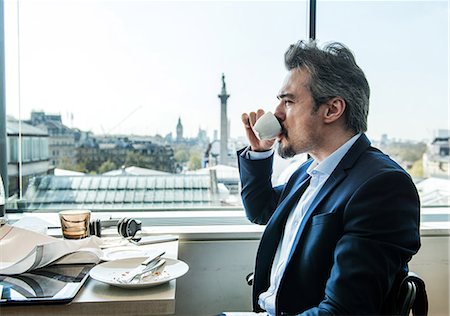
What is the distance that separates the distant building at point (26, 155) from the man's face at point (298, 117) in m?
1.35

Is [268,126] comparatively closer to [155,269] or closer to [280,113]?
[280,113]

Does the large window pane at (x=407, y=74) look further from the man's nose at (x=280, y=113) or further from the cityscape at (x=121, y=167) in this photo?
the man's nose at (x=280, y=113)

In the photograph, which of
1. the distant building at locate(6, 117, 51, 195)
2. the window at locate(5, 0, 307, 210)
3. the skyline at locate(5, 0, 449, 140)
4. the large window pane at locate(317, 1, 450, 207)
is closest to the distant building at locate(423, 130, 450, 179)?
the large window pane at locate(317, 1, 450, 207)

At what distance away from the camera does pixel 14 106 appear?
7.60 feet

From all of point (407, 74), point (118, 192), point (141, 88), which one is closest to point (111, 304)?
point (118, 192)

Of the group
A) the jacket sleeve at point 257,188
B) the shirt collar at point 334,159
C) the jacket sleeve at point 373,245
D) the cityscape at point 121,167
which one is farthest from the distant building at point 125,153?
the jacket sleeve at point 373,245

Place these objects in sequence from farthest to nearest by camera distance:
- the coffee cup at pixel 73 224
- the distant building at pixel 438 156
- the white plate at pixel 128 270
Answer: the distant building at pixel 438 156 → the coffee cup at pixel 73 224 → the white plate at pixel 128 270

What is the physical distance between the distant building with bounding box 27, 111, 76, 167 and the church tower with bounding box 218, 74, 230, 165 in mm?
737

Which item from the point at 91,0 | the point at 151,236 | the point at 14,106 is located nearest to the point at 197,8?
the point at 91,0

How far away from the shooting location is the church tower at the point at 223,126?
2.40 m

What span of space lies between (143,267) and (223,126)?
1.16m

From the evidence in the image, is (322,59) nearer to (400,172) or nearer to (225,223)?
(400,172)

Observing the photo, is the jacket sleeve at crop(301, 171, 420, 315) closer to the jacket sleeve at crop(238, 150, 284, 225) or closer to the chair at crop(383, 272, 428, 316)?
the chair at crop(383, 272, 428, 316)

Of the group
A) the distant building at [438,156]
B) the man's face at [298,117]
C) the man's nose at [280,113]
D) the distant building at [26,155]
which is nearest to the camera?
the man's face at [298,117]
